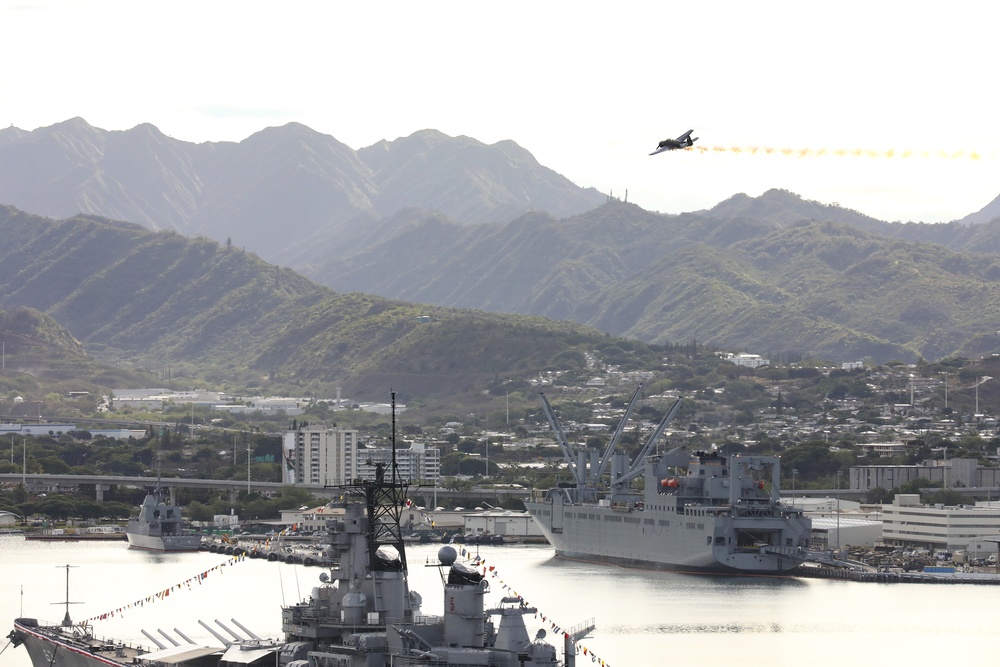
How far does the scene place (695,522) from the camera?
4353 inches

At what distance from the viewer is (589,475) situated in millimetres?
137500

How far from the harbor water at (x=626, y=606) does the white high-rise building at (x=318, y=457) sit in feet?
207

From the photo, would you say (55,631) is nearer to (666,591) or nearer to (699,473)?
(666,591)

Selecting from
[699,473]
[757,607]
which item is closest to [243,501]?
[699,473]

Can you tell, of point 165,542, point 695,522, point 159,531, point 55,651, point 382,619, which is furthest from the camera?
point 159,531

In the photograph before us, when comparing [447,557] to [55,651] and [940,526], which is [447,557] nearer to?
[55,651]

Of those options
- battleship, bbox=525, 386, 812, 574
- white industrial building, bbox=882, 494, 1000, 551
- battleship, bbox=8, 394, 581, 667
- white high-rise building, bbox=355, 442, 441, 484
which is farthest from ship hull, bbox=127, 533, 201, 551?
battleship, bbox=8, 394, 581, 667

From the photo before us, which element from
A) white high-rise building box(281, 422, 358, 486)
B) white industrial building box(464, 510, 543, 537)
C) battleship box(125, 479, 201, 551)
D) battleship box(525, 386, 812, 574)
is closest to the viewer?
battleship box(525, 386, 812, 574)

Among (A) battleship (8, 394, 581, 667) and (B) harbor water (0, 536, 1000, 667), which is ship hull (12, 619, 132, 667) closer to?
(A) battleship (8, 394, 581, 667)

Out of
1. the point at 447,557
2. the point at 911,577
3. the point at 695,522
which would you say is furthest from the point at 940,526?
the point at 447,557

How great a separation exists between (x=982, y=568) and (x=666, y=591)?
2487cm

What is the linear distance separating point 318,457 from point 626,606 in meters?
100

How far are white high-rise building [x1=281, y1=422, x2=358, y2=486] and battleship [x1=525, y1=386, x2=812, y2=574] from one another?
61.0m

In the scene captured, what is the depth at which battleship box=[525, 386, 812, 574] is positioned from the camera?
109625 millimetres
